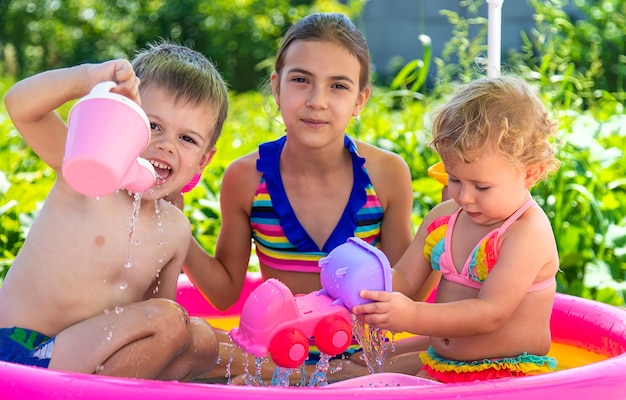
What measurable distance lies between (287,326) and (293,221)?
779 mm

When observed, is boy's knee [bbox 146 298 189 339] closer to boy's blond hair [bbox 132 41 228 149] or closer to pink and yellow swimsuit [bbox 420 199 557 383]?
boy's blond hair [bbox 132 41 228 149]

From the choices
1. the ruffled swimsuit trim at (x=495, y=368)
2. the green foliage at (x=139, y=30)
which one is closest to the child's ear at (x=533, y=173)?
the ruffled swimsuit trim at (x=495, y=368)

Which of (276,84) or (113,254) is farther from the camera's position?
(276,84)

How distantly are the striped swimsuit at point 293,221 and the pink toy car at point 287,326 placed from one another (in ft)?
2.32

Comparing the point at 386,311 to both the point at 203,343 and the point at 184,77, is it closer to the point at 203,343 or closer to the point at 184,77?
the point at 203,343

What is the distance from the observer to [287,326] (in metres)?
2.00

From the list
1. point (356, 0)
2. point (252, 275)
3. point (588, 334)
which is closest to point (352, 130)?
point (356, 0)

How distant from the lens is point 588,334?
8.55 ft

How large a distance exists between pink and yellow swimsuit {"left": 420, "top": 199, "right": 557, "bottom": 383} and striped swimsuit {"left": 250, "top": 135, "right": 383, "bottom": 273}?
476 millimetres

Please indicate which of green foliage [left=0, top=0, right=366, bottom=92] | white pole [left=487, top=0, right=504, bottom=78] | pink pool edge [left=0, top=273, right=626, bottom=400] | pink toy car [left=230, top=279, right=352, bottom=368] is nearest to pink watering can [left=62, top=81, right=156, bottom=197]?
pink pool edge [left=0, top=273, right=626, bottom=400]

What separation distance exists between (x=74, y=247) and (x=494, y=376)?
0.98 metres

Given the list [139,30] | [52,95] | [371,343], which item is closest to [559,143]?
[371,343]

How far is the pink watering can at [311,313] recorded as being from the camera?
1983 millimetres

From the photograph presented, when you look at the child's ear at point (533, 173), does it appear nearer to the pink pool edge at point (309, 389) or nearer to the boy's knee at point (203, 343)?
the pink pool edge at point (309, 389)
